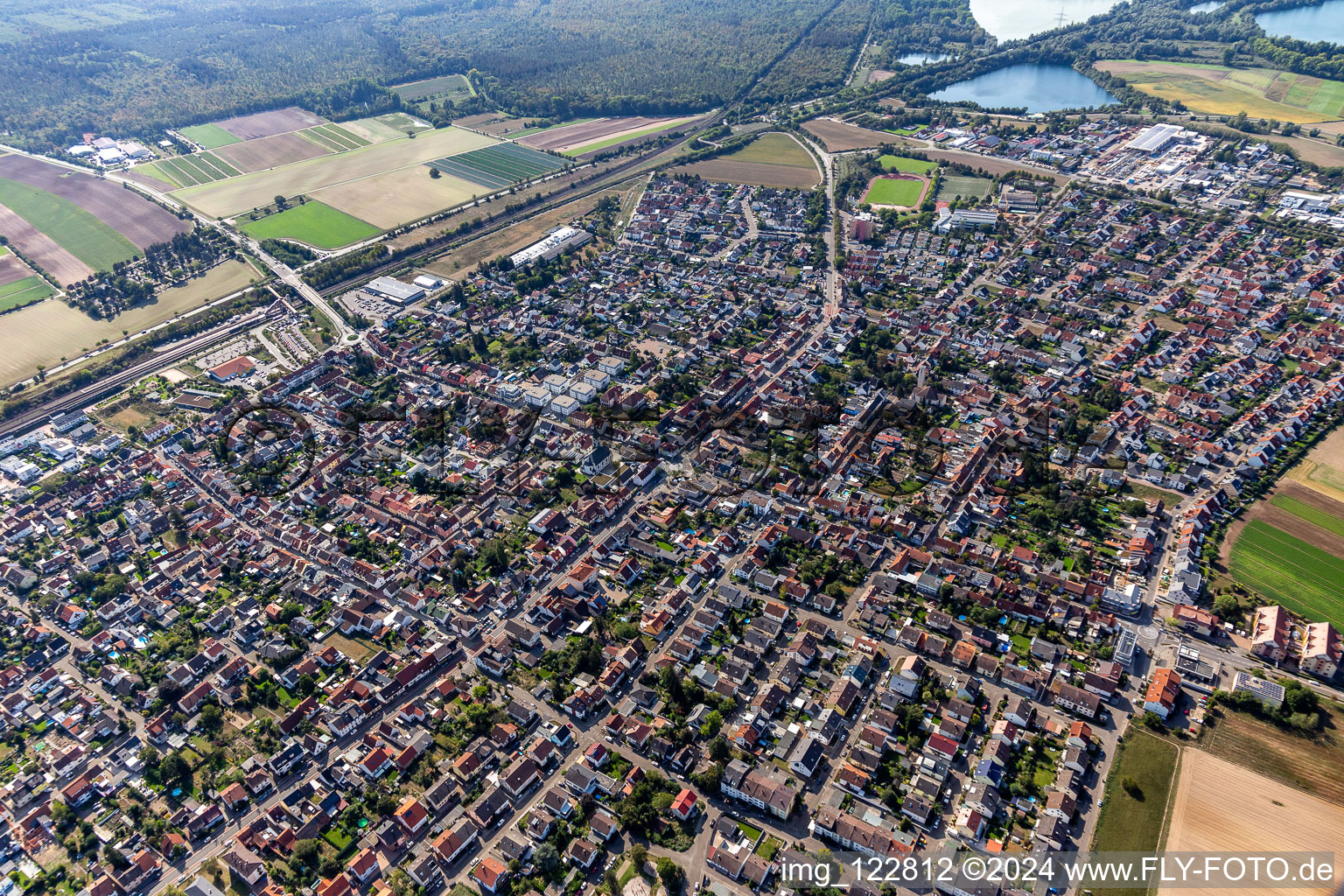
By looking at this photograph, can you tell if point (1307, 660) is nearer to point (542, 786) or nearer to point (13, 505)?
point (542, 786)

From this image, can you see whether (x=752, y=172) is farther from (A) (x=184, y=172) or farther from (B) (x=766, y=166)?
(A) (x=184, y=172)

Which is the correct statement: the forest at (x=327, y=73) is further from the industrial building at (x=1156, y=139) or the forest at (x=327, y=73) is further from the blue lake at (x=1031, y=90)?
the industrial building at (x=1156, y=139)

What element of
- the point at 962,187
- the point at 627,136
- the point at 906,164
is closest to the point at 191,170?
the point at 627,136

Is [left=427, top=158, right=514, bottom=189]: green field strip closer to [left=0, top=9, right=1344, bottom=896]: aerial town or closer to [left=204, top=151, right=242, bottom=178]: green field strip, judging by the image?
[left=204, top=151, right=242, bottom=178]: green field strip

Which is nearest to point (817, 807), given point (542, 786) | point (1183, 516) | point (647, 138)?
point (542, 786)

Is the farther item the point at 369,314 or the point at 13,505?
the point at 369,314

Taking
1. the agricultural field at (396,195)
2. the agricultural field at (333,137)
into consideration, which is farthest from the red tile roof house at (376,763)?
the agricultural field at (333,137)

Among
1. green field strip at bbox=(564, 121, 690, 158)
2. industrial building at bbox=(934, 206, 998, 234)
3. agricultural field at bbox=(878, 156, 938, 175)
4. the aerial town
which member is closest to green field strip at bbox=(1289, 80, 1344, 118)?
the aerial town
